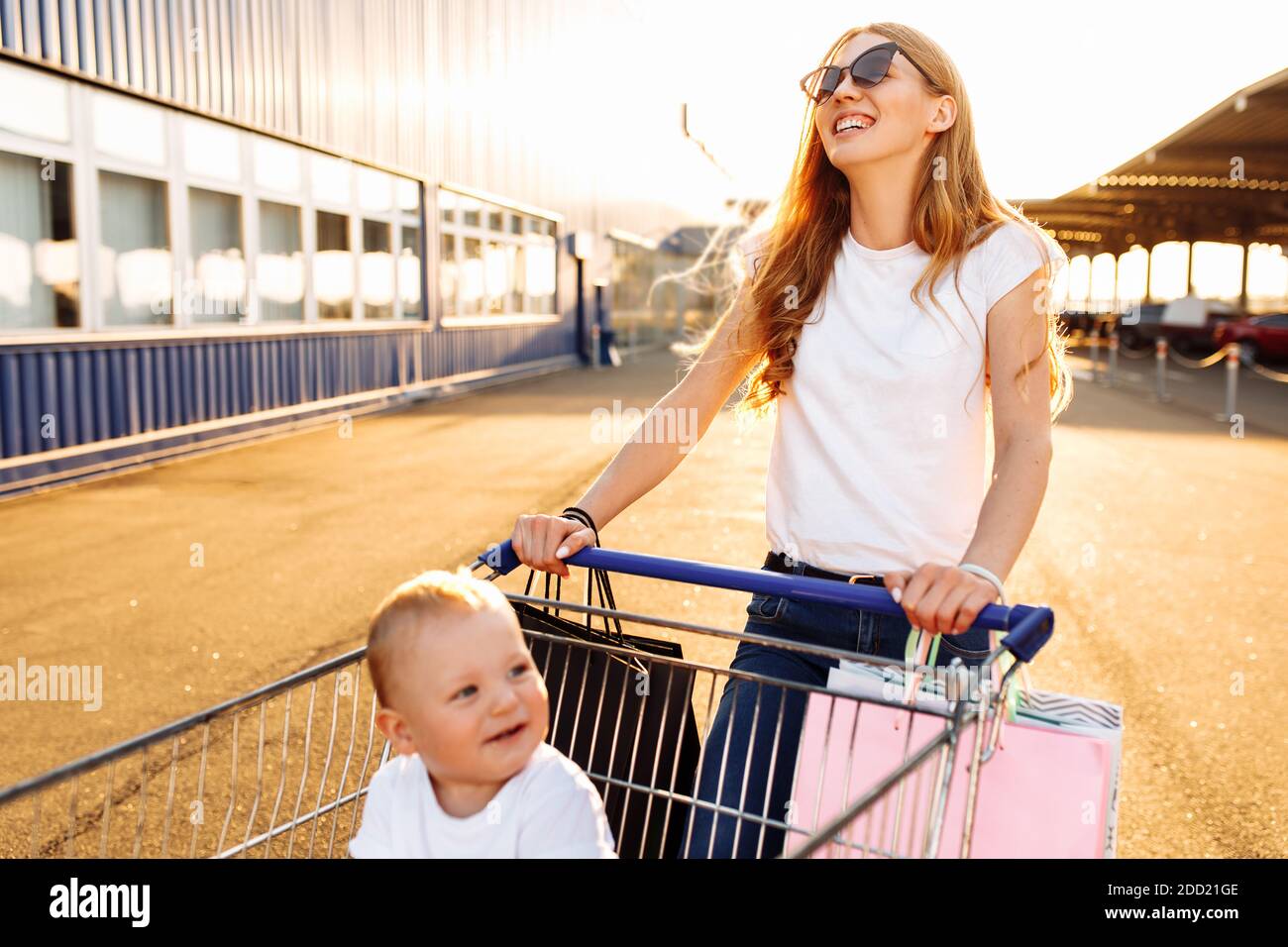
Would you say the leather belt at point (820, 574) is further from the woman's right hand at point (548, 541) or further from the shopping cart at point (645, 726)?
the woman's right hand at point (548, 541)

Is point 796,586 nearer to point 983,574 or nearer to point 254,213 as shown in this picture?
point 983,574

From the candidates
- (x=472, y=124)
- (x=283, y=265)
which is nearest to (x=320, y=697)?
(x=283, y=265)

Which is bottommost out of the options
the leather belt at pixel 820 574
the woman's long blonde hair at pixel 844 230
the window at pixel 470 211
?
the leather belt at pixel 820 574

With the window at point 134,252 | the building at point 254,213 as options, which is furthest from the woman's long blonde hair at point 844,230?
the window at point 134,252

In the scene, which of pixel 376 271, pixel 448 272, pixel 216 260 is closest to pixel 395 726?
pixel 216 260

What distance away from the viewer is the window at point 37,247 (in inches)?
382

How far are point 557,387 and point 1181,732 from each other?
702 inches

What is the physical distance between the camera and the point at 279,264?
46.9 feet

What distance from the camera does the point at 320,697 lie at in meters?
4.97

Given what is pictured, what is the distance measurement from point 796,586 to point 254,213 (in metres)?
12.7

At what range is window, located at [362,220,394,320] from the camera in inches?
655

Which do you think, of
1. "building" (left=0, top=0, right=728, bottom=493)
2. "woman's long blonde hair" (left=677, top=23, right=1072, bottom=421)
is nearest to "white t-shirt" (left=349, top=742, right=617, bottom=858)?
"woman's long blonde hair" (left=677, top=23, right=1072, bottom=421)

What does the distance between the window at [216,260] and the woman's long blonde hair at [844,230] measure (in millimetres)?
10841
